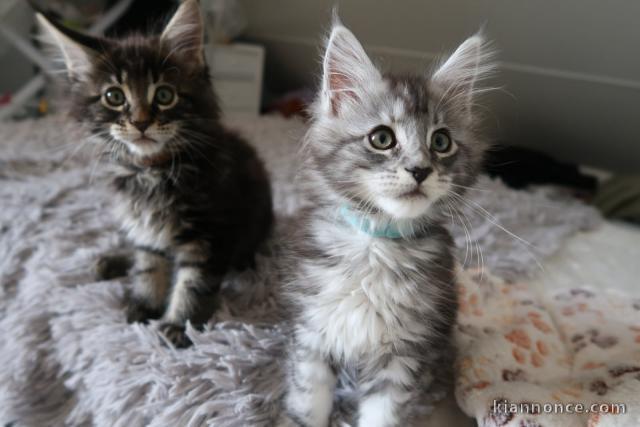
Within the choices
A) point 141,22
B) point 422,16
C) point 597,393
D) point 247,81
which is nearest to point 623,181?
point 422,16

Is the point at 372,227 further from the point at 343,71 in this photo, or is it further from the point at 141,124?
the point at 141,124

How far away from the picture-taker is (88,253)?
1.38 meters

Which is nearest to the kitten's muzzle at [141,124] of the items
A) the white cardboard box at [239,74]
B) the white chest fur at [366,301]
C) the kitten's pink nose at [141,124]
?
the kitten's pink nose at [141,124]

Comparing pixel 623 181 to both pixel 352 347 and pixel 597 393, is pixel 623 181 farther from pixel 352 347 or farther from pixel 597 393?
pixel 352 347

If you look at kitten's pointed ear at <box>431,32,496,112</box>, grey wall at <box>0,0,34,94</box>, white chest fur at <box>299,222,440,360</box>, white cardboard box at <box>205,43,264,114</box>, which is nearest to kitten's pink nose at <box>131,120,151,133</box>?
white chest fur at <box>299,222,440,360</box>

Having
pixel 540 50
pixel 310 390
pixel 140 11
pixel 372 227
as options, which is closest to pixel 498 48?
pixel 540 50

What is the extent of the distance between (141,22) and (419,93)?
2.39 meters

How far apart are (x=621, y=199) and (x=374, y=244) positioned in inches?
67.9

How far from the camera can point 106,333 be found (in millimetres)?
1076

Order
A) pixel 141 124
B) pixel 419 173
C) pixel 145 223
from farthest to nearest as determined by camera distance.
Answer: pixel 145 223, pixel 141 124, pixel 419 173

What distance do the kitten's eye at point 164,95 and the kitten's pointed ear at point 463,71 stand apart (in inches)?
23.9

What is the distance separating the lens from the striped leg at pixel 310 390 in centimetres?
86

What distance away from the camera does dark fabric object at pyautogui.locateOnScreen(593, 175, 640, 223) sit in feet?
6.63

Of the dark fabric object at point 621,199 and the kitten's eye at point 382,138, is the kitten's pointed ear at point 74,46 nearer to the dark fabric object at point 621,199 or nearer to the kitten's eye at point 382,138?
the kitten's eye at point 382,138
